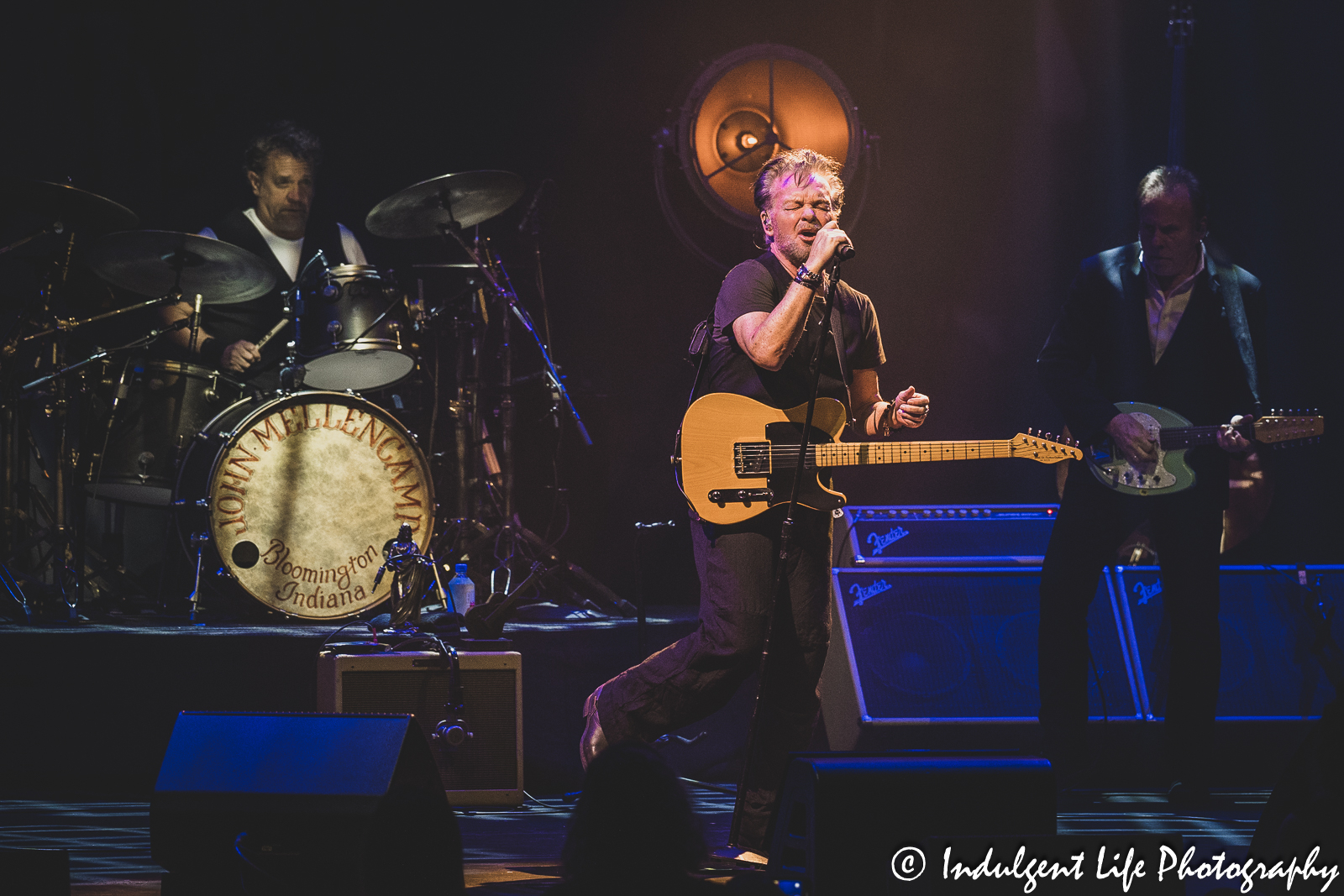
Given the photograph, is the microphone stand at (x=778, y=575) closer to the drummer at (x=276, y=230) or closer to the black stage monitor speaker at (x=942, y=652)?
the black stage monitor speaker at (x=942, y=652)

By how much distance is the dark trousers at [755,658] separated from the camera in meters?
3.49

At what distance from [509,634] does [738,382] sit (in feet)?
5.69

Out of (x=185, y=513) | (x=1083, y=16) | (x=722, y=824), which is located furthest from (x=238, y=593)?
(x=1083, y=16)

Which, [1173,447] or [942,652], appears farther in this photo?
[942,652]

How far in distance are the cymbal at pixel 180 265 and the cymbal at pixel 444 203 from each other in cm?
60

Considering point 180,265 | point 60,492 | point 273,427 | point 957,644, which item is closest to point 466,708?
point 273,427

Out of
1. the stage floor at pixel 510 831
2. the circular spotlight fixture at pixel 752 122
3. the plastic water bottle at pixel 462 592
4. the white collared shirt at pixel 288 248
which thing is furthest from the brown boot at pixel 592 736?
the white collared shirt at pixel 288 248

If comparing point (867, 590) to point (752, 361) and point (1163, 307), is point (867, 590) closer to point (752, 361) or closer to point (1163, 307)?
point (1163, 307)

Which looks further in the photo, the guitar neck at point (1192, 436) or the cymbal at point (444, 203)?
the cymbal at point (444, 203)

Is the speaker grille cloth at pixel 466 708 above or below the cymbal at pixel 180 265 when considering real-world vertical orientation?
below

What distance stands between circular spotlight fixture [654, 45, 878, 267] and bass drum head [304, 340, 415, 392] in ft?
5.55

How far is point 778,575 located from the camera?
3365 mm

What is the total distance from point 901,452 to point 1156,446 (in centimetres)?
138

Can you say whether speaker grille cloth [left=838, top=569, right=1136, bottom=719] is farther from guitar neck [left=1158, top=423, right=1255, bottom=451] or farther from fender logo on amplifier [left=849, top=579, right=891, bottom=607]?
guitar neck [left=1158, top=423, right=1255, bottom=451]
